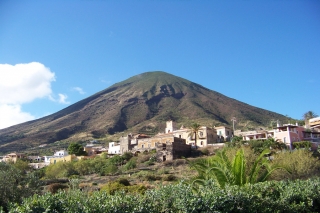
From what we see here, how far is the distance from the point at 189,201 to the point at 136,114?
12680cm

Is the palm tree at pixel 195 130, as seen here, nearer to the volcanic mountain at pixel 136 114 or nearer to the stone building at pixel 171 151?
the stone building at pixel 171 151

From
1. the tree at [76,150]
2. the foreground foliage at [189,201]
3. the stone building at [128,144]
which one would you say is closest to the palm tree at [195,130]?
the stone building at [128,144]

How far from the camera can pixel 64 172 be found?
4328 cm

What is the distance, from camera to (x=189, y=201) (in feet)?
20.9

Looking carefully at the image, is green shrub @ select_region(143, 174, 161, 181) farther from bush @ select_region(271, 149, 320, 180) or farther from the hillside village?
the hillside village

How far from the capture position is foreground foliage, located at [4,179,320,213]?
5691 millimetres

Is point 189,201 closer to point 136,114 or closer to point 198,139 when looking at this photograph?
point 198,139

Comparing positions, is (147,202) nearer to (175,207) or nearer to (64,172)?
(175,207)

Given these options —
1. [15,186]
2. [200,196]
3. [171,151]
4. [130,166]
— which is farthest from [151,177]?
[200,196]

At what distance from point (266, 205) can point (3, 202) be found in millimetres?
9461

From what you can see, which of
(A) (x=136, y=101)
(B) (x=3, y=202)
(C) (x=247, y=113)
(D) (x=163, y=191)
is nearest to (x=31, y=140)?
(A) (x=136, y=101)

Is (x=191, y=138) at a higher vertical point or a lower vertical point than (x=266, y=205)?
higher

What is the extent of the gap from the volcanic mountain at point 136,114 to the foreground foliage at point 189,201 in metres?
80.1

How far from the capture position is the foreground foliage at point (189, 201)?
5.69 metres
